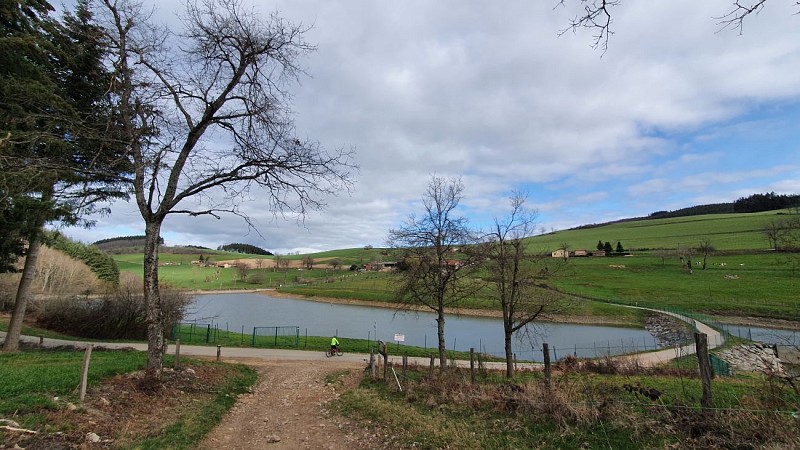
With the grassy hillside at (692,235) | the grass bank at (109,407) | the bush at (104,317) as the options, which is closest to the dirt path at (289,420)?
the grass bank at (109,407)

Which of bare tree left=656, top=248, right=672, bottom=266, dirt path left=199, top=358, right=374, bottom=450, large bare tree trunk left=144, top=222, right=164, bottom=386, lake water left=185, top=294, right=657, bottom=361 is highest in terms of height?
bare tree left=656, top=248, right=672, bottom=266

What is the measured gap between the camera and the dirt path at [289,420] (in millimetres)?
8188

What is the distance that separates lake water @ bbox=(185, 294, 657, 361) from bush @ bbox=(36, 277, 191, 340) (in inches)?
151

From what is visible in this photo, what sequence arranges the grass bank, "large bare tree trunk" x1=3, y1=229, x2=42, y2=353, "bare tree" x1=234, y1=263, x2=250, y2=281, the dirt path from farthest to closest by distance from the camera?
1. "bare tree" x1=234, y1=263, x2=250, y2=281
2. "large bare tree trunk" x1=3, y1=229, x2=42, y2=353
3. the dirt path
4. the grass bank

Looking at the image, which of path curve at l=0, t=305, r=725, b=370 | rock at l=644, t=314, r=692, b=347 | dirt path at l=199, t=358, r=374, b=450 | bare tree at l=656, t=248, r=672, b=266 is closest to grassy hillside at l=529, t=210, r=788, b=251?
bare tree at l=656, t=248, r=672, b=266

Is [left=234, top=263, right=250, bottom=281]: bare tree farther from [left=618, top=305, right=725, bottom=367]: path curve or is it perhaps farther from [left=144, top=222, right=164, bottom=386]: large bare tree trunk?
[left=144, top=222, right=164, bottom=386]: large bare tree trunk

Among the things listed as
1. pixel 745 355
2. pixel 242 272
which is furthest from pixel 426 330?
→ pixel 242 272

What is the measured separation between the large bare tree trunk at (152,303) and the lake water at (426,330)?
794 inches

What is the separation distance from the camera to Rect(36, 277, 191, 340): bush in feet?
90.4

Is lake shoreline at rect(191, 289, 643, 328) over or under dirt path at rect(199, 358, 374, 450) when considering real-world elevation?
under

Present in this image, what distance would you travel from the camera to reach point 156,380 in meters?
9.95

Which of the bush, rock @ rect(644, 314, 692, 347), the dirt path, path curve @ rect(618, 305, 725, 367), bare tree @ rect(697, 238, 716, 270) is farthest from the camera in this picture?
bare tree @ rect(697, 238, 716, 270)

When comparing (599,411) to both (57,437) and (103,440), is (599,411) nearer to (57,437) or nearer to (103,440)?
(103,440)

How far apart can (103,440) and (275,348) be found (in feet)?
71.9
